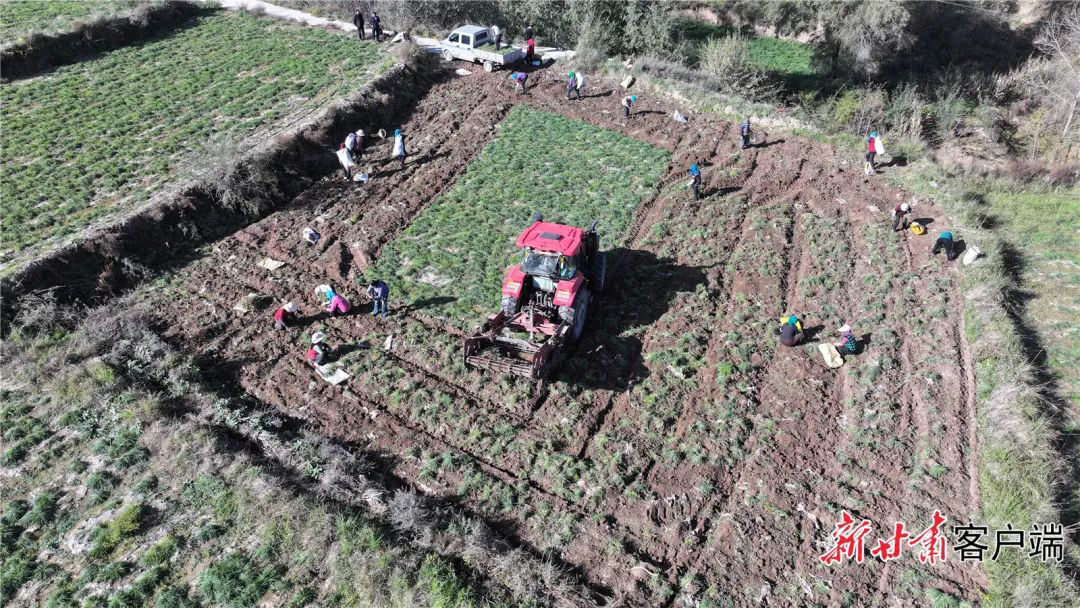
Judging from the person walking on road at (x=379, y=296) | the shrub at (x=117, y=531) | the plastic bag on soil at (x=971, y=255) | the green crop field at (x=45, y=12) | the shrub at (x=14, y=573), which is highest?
the plastic bag on soil at (x=971, y=255)

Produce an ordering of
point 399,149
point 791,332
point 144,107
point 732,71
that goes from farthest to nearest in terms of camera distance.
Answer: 1. point 732,71
2. point 144,107
3. point 399,149
4. point 791,332

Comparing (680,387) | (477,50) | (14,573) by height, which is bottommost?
(14,573)

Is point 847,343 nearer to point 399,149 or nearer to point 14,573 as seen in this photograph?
point 399,149

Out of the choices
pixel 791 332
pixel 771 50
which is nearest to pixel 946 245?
pixel 791 332

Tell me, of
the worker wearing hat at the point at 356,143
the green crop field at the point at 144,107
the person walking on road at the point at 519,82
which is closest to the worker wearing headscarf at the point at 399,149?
the worker wearing hat at the point at 356,143

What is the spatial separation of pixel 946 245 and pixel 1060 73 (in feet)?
64.4

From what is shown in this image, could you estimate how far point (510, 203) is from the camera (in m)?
18.6

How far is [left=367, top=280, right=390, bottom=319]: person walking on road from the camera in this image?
46.2 feet

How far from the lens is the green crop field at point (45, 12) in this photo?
90.5 feet

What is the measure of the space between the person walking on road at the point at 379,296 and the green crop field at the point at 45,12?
80.5ft

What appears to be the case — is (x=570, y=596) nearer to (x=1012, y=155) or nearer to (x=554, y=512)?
(x=554, y=512)

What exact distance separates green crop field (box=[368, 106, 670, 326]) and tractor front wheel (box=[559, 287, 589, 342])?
2345 mm

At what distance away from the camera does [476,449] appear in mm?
11367

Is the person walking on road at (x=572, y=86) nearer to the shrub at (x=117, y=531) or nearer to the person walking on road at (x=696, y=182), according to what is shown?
the person walking on road at (x=696, y=182)
